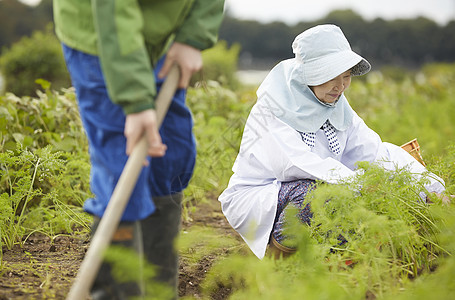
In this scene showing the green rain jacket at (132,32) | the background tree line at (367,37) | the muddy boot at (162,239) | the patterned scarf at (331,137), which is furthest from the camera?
the background tree line at (367,37)

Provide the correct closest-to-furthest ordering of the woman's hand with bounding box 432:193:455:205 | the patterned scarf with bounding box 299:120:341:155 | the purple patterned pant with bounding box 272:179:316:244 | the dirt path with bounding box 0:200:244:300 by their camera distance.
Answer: the dirt path with bounding box 0:200:244:300 → the woman's hand with bounding box 432:193:455:205 → the purple patterned pant with bounding box 272:179:316:244 → the patterned scarf with bounding box 299:120:341:155

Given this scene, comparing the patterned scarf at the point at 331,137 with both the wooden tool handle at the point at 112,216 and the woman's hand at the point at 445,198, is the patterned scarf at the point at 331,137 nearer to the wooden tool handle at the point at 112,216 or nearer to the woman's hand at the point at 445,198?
the woman's hand at the point at 445,198

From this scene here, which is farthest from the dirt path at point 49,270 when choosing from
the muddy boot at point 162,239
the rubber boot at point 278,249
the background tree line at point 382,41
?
the background tree line at point 382,41

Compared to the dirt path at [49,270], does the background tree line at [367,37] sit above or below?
below

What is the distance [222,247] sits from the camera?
264 cm

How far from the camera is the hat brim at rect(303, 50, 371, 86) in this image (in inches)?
89.4

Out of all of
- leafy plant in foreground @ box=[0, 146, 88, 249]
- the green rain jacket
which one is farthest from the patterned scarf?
leafy plant in foreground @ box=[0, 146, 88, 249]

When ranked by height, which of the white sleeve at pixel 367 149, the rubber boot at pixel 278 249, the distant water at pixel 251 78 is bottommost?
the distant water at pixel 251 78

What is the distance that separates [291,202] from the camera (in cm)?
226

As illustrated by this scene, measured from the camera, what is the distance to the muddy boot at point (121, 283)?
147 centimetres

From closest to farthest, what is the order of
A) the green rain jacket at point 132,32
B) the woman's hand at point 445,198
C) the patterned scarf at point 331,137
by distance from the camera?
the green rain jacket at point 132,32
the woman's hand at point 445,198
the patterned scarf at point 331,137

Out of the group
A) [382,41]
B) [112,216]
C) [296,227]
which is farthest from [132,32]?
[382,41]

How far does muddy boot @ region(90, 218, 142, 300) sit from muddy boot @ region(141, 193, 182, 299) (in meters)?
0.14

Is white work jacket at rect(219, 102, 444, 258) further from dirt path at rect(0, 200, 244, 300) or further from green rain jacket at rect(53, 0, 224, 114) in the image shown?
green rain jacket at rect(53, 0, 224, 114)
